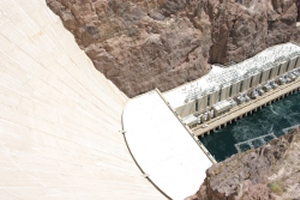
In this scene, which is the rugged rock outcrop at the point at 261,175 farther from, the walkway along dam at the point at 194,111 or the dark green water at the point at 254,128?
the dark green water at the point at 254,128

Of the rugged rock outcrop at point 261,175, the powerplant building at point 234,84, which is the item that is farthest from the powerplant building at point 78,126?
the rugged rock outcrop at point 261,175

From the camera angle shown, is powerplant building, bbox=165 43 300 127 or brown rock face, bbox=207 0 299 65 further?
brown rock face, bbox=207 0 299 65

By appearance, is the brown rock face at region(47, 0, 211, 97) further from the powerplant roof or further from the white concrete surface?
the white concrete surface

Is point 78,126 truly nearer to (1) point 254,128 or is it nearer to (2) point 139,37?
(2) point 139,37

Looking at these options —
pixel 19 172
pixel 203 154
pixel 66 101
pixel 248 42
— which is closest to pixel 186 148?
pixel 203 154

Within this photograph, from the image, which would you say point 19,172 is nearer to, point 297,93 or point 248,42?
point 248,42

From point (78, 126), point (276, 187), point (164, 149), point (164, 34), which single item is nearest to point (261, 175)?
point (276, 187)

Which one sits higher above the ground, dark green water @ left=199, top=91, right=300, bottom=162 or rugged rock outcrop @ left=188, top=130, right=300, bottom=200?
rugged rock outcrop @ left=188, top=130, right=300, bottom=200

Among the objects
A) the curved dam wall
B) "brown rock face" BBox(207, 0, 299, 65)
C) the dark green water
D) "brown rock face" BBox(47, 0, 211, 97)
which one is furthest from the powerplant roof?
the curved dam wall

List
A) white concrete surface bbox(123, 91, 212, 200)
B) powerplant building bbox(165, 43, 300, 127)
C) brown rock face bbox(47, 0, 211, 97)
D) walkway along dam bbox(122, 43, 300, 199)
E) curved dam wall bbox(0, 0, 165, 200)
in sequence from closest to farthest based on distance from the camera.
Answer: curved dam wall bbox(0, 0, 165, 200), white concrete surface bbox(123, 91, 212, 200), walkway along dam bbox(122, 43, 300, 199), brown rock face bbox(47, 0, 211, 97), powerplant building bbox(165, 43, 300, 127)
